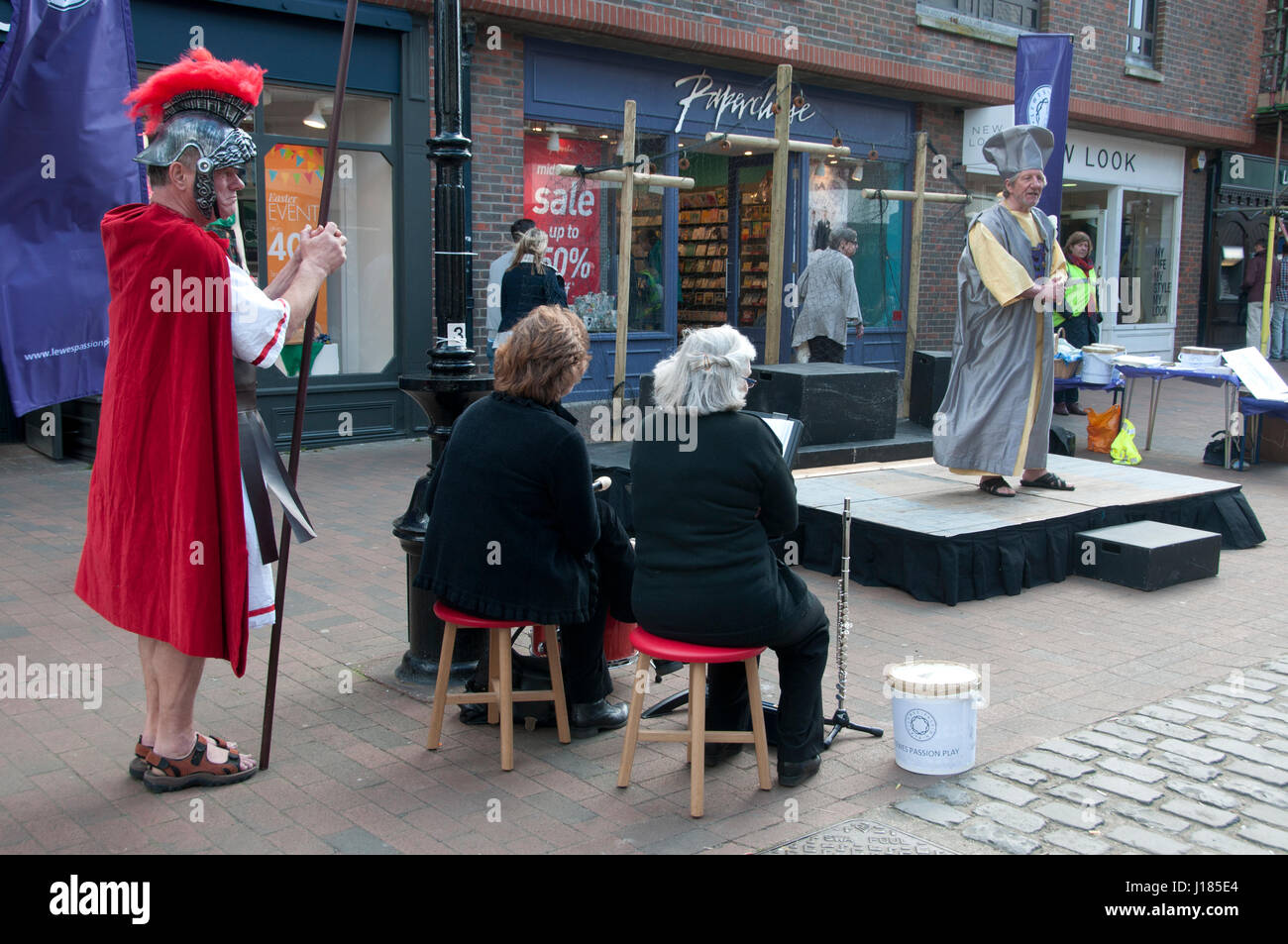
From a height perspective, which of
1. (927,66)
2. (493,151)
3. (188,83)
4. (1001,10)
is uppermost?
(1001,10)

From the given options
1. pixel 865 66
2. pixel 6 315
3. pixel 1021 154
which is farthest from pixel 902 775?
pixel 865 66

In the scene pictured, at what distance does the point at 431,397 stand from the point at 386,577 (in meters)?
2.05

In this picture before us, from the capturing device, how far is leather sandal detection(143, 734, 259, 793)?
373 centimetres

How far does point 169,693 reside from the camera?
3.68 meters

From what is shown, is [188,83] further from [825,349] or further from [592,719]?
[825,349]

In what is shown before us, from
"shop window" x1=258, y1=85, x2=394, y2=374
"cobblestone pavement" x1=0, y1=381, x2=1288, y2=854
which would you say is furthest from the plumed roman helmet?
"shop window" x1=258, y1=85, x2=394, y2=374

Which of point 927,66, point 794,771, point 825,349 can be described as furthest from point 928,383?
point 794,771

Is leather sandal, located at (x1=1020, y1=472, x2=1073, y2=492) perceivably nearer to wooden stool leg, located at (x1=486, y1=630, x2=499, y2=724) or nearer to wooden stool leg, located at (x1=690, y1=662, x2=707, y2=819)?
wooden stool leg, located at (x1=486, y1=630, x2=499, y2=724)

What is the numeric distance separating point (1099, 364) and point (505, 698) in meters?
8.36

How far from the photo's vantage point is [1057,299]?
23.1 feet

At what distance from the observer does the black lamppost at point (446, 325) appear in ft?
15.1

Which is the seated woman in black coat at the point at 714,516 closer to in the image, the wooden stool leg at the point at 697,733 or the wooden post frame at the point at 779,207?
the wooden stool leg at the point at 697,733

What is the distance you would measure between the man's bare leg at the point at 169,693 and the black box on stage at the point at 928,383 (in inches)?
330
